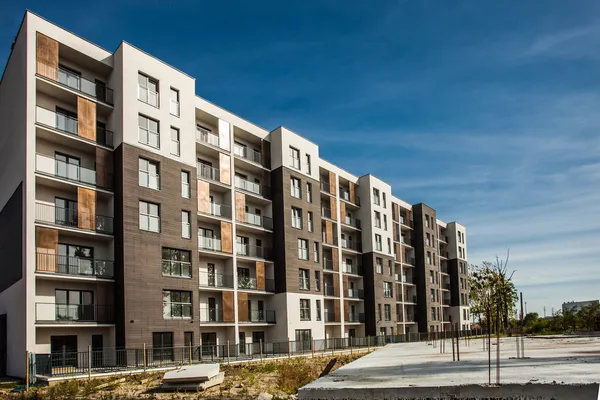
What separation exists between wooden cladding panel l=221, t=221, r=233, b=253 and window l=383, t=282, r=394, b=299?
88.7ft

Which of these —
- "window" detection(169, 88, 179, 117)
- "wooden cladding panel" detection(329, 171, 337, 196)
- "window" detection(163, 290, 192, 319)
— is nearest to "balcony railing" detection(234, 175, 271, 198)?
"window" detection(169, 88, 179, 117)

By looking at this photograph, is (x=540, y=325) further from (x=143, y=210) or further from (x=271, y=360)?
(x=143, y=210)

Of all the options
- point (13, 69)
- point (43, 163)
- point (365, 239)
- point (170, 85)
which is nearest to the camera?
point (43, 163)

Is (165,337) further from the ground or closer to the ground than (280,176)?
closer to the ground

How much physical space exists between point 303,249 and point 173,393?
88.8 feet

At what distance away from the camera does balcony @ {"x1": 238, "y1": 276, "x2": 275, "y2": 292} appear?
43.1m

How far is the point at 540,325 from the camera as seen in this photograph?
67062 millimetres

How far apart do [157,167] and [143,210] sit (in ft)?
10.7

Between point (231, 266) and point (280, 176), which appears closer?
point (231, 266)

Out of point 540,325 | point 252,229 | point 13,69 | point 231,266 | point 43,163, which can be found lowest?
point 540,325

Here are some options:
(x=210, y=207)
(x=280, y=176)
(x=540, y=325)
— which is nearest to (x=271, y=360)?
(x=210, y=207)

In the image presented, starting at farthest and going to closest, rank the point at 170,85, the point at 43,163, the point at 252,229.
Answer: the point at 252,229 < the point at 170,85 < the point at 43,163

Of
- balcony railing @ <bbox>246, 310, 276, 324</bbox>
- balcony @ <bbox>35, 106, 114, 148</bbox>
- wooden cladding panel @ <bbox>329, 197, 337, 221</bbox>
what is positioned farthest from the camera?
wooden cladding panel @ <bbox>329, 197, 337, 221</bbox>

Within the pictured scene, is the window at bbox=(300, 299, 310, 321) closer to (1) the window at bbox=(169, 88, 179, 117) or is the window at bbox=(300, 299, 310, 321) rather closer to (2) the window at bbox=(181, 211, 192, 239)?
(2) the window at bbox=(181, 211, 192, 239)
